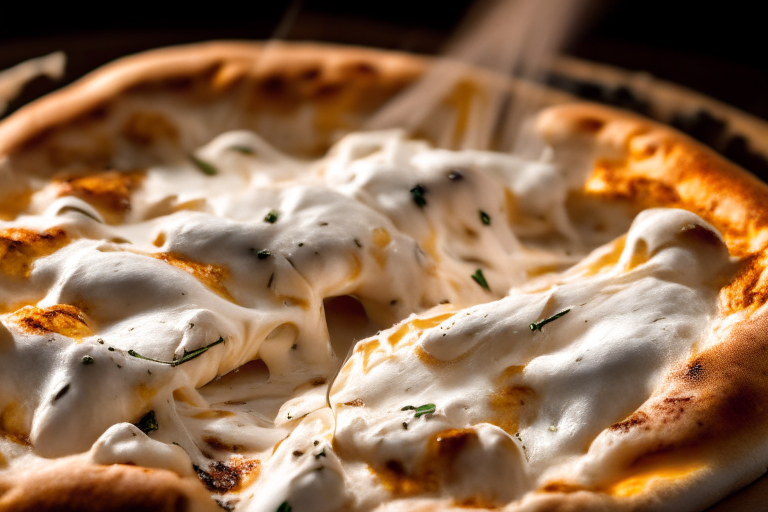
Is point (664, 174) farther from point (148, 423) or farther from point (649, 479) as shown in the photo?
point (148, 423)

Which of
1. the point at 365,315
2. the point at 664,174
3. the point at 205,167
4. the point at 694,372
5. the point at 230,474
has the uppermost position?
the point at 664,174

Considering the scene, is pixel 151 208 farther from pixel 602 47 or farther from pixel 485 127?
pixel 602 47

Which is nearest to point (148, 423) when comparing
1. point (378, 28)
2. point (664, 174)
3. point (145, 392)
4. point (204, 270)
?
point (145, 392)

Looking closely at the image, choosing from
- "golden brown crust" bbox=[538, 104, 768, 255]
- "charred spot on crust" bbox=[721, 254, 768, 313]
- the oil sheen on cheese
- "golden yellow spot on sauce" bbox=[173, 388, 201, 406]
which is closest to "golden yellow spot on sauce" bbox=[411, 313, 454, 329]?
the oil sheen on cheese

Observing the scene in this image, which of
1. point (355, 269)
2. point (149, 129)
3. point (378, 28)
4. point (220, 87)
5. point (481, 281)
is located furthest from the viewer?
point (378, 28)

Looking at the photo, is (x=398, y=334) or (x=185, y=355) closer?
(x=185, y=355)

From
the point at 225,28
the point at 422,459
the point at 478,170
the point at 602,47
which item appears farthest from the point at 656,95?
the point at 422,459
